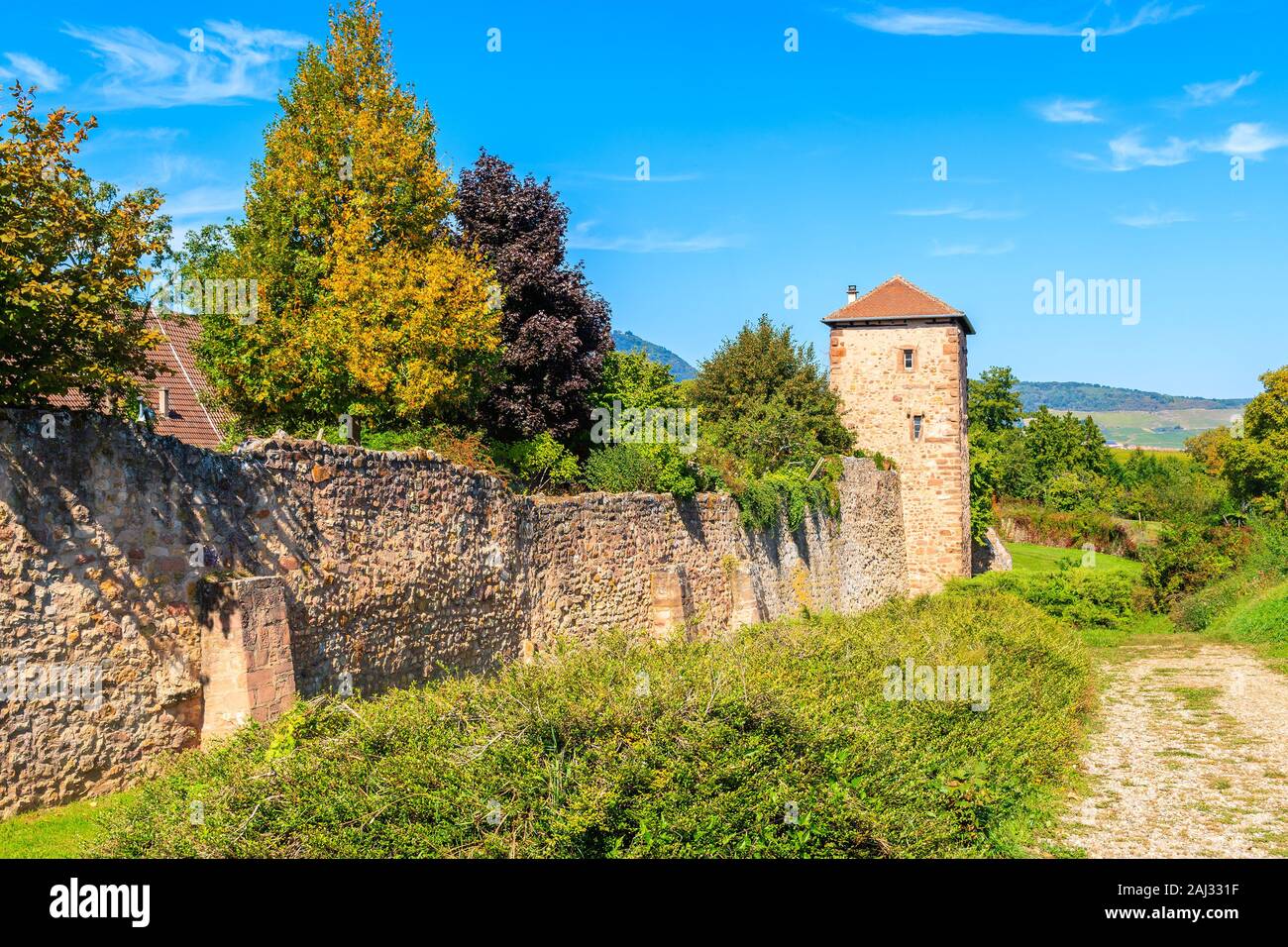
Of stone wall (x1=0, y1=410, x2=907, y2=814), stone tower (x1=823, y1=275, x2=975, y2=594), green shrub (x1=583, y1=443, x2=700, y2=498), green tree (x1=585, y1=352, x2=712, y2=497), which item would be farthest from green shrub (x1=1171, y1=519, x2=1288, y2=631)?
stone wall (x1=0, y1=410, x2=907, y2=814)

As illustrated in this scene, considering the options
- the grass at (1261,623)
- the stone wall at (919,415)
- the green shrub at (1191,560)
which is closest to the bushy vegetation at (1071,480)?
the green shrub at (1191,560)

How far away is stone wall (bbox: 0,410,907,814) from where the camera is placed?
734cm

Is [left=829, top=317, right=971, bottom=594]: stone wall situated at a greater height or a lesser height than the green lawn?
greater

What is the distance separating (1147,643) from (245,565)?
23.1 metres

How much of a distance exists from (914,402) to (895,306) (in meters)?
2.90

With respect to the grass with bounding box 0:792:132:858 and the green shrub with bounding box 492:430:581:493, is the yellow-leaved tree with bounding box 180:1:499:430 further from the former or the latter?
the grass with bounding box 0:792:132:858

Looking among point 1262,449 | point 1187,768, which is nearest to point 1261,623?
point 1187,768

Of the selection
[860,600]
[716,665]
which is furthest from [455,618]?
[860,600]

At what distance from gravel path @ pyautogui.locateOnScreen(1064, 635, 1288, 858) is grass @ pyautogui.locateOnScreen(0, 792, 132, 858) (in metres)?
7.45

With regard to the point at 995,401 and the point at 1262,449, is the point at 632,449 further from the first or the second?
the point at 995,401

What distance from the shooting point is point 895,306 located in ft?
101

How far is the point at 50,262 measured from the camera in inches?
294
